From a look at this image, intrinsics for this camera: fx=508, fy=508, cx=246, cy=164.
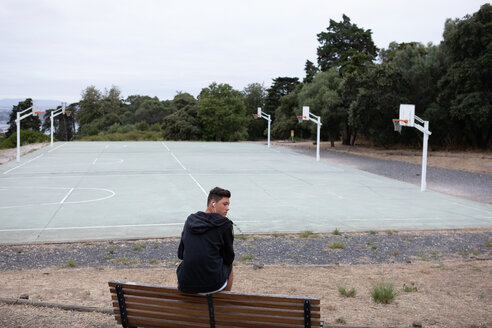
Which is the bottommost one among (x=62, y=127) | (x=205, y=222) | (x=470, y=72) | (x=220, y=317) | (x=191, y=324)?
(x=191, y=324)

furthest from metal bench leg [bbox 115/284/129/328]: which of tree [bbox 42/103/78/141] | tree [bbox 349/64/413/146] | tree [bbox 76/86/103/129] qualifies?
tree [bbox 76/86/103/129]

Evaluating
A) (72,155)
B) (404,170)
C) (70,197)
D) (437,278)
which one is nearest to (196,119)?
(72,155)

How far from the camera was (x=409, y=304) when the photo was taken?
634 cm

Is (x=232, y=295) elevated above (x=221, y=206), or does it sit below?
below

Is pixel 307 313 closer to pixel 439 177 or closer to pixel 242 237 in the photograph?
pixel 242 237

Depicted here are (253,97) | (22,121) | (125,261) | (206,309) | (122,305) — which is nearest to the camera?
(206,309)

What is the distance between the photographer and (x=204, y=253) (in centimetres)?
465

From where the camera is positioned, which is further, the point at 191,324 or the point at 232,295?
the point at 191,324

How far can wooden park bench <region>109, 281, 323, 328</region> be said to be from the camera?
4.46 metres

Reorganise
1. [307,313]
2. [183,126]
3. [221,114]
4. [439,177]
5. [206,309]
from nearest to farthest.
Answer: [307,313]
[206,309]
[439,177]
[183,126]
[221,114]

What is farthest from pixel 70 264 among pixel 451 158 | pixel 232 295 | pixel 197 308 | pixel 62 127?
pixel 62 127

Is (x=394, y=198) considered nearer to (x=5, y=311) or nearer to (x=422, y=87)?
(x=5, y=311)

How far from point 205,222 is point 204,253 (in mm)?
286

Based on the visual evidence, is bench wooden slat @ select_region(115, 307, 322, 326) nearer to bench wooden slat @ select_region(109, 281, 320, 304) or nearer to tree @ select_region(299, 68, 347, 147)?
bench wooden slat @ select_region(109, 281, 320, 304)
